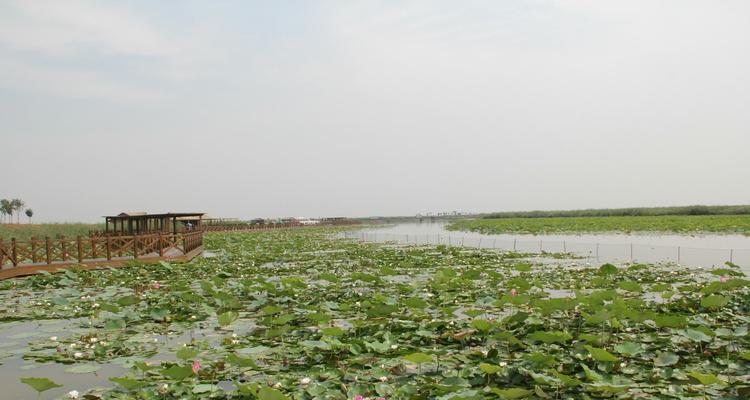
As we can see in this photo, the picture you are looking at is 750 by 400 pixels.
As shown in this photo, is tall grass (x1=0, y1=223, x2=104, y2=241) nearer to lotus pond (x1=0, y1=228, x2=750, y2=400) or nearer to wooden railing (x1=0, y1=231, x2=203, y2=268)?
wooden railing (x1=0, y1=231, x2=203, y2=268)

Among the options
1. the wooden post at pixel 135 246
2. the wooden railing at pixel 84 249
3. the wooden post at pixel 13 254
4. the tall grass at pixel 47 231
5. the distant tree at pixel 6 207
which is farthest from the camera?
the distant tree at pixel 6 207

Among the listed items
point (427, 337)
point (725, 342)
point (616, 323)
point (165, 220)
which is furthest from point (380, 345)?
point (165, 220)

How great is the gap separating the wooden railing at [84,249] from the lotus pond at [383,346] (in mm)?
6085

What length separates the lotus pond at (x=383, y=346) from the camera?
14.9ft

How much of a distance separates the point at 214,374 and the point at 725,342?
5905mm

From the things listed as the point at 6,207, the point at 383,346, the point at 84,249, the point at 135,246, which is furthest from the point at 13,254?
the point at 6,207

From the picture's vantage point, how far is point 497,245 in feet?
83.9

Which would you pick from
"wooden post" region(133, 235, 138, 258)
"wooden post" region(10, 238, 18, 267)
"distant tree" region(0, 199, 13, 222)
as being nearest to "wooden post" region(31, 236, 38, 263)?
"wooden post" region(10, 238, 18, 267)

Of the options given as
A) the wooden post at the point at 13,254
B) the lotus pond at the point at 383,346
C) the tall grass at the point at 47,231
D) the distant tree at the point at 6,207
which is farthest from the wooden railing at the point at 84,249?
the distant tree at the point at 6,207

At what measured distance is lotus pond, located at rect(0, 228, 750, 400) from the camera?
4547 mm

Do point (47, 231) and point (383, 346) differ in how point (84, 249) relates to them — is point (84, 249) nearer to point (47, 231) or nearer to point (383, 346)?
point (383, 346)

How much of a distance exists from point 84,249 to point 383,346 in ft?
56.2

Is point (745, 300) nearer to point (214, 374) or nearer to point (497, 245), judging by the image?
point (214, 374)

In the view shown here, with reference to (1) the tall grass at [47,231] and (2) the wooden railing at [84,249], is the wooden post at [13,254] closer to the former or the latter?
(2) the wooden railing at [84,249]
